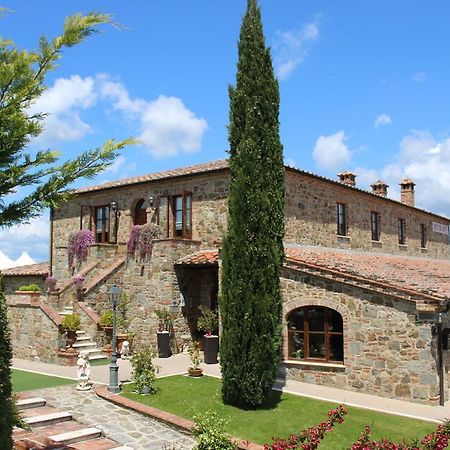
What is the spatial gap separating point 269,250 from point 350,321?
3283mm

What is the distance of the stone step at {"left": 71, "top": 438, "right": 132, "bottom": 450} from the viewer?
9.83m

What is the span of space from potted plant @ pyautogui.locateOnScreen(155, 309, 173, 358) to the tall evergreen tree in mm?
5498

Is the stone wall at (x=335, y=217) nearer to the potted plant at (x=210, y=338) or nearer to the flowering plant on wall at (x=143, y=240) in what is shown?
the potted plant at (x=210, y=338)

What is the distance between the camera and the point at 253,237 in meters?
12.8

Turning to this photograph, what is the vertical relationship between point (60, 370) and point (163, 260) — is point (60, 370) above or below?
below

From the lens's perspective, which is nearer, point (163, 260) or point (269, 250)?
point (269, 250)

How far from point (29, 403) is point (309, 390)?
7.30 m

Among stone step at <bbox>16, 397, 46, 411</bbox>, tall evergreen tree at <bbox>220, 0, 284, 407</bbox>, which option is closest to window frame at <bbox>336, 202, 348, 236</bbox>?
tall evergreen tree at <bbox>220, 0, 284, 407</bbox>

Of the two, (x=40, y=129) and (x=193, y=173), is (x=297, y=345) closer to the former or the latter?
(x=193, y=173)

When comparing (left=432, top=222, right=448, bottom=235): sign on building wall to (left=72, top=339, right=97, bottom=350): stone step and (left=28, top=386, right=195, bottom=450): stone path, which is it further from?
(left=28, top=386, right=195, bottom=450): stone path

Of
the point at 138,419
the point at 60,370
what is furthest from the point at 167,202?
the point at 138,419

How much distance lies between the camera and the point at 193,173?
63.6ft

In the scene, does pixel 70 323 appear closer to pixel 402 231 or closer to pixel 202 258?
pixel 202 258

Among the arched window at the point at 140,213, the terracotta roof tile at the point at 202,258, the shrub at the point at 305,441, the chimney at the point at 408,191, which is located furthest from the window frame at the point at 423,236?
the shrub at the point at 305,441
